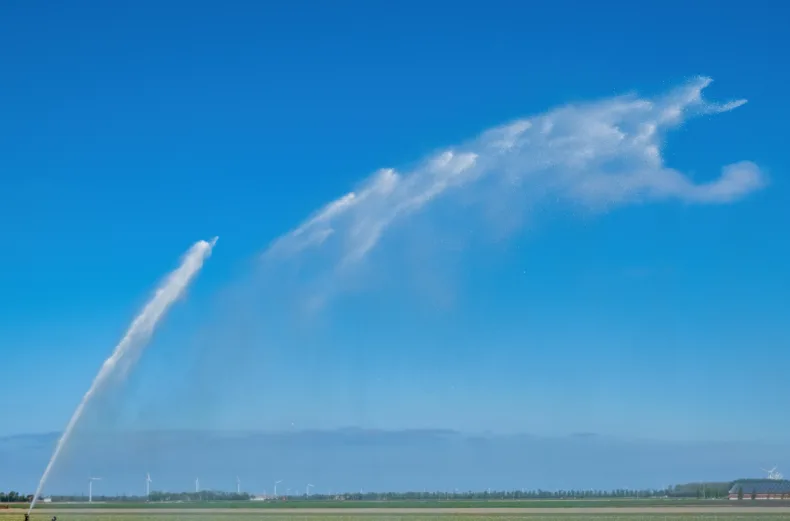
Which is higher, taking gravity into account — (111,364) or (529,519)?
(111,364)

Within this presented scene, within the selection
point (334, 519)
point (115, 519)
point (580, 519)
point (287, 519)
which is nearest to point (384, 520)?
point (334, 519)

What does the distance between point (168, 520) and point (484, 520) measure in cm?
2873

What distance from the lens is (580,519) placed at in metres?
84.6

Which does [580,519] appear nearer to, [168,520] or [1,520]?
[168,520]

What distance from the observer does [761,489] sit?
169 meters

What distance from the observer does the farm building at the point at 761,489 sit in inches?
6383

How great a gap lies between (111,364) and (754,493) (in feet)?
440

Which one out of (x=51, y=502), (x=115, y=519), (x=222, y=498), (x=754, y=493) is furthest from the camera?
(x=222, y=498)

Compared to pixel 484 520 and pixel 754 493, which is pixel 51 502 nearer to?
pixel 484 520

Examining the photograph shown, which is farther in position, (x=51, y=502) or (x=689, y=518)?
(x=51, y=502)

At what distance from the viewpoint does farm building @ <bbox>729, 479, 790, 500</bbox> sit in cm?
16212

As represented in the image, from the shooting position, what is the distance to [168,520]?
80188 millimetres

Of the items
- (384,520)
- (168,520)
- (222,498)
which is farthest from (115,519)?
(222,498)

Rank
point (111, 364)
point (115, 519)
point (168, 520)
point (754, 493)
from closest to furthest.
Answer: point (111, 364), point (168, 520), point (115, 519), point (754, 493)
